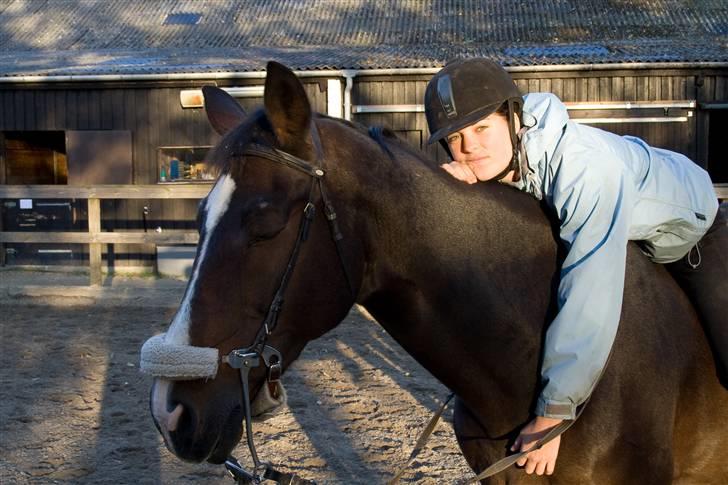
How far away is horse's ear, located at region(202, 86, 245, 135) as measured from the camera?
7.36ft

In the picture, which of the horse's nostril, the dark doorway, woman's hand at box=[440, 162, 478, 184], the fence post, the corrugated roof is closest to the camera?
the horse's nostril

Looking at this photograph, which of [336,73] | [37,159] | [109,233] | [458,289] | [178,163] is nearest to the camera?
[458,289]

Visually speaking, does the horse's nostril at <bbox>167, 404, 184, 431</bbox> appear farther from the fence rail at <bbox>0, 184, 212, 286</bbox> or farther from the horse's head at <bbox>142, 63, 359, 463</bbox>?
the fence rail at <bbox>0, 184, 212, 286</bbox>

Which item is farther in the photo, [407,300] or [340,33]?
[340,33]

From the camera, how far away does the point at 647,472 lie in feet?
6.61

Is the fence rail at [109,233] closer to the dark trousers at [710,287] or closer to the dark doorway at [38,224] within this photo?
the dark doorway at [38,224]

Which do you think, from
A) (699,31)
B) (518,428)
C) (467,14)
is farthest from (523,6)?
(518,428)

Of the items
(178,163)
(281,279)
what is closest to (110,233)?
(178,163)

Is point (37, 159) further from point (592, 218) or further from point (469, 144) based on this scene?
point (592, 218)

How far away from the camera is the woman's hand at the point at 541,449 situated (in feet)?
6.40

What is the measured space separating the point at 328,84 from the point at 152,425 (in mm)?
8826

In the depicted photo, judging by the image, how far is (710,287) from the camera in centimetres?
225

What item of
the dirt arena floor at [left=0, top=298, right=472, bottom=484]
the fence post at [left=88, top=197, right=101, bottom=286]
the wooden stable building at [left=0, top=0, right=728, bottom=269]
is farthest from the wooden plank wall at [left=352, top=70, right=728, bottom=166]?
the dirt arena floor at [left=0, top=298, right=472, bottom=484]

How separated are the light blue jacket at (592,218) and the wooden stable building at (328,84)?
31.7 feet
